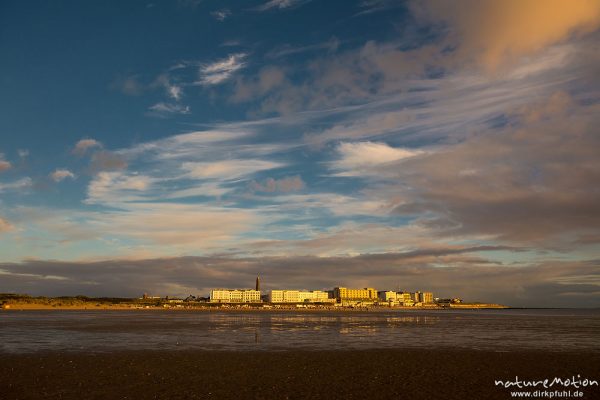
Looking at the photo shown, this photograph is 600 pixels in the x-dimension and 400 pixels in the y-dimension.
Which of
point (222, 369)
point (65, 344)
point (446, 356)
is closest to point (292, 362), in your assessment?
point (222, 369)

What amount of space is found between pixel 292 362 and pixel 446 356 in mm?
12813

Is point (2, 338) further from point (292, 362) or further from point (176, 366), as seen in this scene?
point (292, 362)

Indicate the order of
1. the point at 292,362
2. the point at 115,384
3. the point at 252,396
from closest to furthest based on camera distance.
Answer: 1. the point at 252,396
2. the point at 115,384
3. the point at 292,362

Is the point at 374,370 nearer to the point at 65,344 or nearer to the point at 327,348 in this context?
the point at 327,348

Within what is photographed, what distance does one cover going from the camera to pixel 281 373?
27.4 m

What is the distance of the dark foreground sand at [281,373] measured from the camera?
878 inches

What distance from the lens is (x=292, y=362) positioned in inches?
1254

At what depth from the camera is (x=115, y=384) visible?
78.8ft

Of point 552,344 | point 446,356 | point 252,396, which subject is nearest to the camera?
point 252,396

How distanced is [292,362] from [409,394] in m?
11.3

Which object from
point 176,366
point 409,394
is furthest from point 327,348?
point 409,394

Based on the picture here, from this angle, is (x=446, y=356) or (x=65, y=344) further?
(x=65, y=344)

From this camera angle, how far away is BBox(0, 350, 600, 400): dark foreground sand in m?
22.3

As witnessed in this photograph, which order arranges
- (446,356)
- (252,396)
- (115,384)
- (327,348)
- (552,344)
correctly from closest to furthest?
(252,396), (115,384), (446,356), (327,348), (552,344)
